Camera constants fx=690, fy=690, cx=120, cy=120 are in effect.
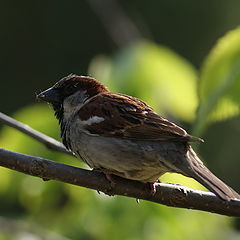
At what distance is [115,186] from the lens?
7.75 ft

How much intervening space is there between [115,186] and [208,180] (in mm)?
317

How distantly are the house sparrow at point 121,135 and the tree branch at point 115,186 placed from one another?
0.06m

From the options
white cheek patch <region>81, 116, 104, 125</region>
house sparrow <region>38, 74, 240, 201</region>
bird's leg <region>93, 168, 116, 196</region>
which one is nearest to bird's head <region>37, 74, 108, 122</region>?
house sparrow <region>38, 74, 240, 201</region>

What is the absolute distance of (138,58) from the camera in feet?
9.62

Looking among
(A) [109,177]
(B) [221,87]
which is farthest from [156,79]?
(B) [221,87]

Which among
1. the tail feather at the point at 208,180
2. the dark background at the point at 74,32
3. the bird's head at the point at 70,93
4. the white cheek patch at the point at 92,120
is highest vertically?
the bird's head at the point at 70,93

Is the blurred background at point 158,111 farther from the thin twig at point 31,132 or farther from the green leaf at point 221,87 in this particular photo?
the thin twig at point 31,132

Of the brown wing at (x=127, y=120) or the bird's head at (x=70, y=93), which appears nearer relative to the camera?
the brown wing at (x=127, y=120)

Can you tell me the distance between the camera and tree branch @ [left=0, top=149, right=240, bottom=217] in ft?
7.14

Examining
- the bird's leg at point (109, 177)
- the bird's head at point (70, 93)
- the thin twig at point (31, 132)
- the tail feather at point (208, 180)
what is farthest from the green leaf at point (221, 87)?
the bird's head at point (70, 93)

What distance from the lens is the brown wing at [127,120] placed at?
8.68 ft

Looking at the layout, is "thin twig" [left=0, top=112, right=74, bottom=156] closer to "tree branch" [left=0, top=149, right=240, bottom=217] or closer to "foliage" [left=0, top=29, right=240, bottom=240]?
"foliage" [left=0, top=29, right=240, bottom=240]

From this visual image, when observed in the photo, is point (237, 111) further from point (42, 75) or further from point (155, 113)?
point (42, 75)

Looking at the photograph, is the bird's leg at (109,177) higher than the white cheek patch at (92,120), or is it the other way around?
the white cheek patch at (92,120)
